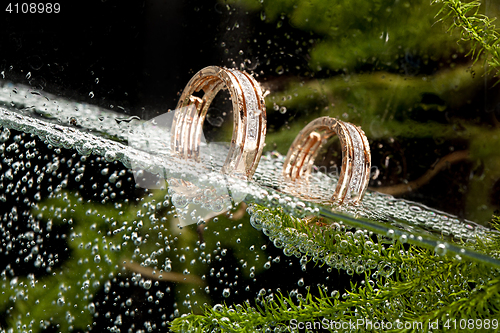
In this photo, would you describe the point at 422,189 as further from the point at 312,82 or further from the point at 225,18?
the point at 225,18

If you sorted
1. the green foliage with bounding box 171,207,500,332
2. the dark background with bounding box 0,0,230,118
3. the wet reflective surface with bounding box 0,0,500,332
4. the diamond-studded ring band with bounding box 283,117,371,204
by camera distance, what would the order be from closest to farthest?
the green foliage with bounding box 171,207,500,332 < the wet reflective surface with bounding box 0,0,500,332 < the diamond-studded ring band with bounding box 283,117,371,204 < the dark background with bounding box 0,0,230,118

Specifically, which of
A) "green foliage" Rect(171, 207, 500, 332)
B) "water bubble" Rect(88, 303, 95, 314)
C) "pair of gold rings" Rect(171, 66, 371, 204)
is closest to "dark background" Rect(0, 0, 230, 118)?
"pair of gold rings" Rect(171, 66, 371, 204)

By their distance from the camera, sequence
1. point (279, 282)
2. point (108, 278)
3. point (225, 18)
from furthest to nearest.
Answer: point (225, 18)
point (108, 278)
point (279, 282)

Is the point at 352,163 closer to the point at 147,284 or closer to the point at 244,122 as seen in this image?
the point at 244,122

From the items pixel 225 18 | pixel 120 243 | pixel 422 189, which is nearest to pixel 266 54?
pixel 225 18

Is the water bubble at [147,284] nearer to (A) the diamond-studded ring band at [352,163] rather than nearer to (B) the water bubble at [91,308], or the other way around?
(B) the water bubble at [91,308]

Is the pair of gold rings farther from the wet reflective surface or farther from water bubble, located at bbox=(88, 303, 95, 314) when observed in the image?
water bubble, located at bbox=(88, 303, 95, 314)

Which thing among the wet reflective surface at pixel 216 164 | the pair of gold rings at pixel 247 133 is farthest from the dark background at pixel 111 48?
the pair of gold rings at pixel 247 133
